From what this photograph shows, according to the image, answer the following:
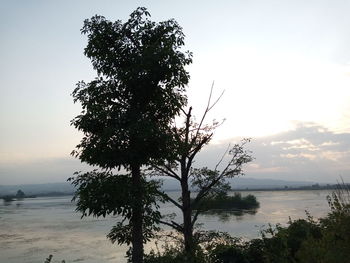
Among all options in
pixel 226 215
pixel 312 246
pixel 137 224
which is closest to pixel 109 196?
pixel 137 224

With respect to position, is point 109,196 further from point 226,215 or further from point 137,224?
point 226,215

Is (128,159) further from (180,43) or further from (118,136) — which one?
(180,43)

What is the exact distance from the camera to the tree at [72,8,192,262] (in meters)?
9.24

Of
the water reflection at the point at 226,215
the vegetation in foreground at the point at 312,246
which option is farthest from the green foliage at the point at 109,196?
the water reflection at the point at 226,215

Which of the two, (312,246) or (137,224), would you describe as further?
(137,224)

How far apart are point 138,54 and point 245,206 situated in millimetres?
80717

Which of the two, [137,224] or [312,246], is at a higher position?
[137,224]

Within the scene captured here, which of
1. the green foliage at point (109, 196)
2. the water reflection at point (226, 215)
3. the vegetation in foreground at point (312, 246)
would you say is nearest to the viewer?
the vegetation in foreground at point (312, 246)

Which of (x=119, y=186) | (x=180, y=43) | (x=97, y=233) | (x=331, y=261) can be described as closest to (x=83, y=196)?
(x=119, y=186)

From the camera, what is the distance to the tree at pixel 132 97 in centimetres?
924

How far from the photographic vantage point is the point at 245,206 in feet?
283

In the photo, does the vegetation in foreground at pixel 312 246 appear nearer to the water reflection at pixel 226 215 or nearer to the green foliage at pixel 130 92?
the green foliage at pixel 130 92

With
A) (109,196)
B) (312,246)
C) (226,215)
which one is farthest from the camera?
(226,215)

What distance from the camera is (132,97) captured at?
10.1 meters
